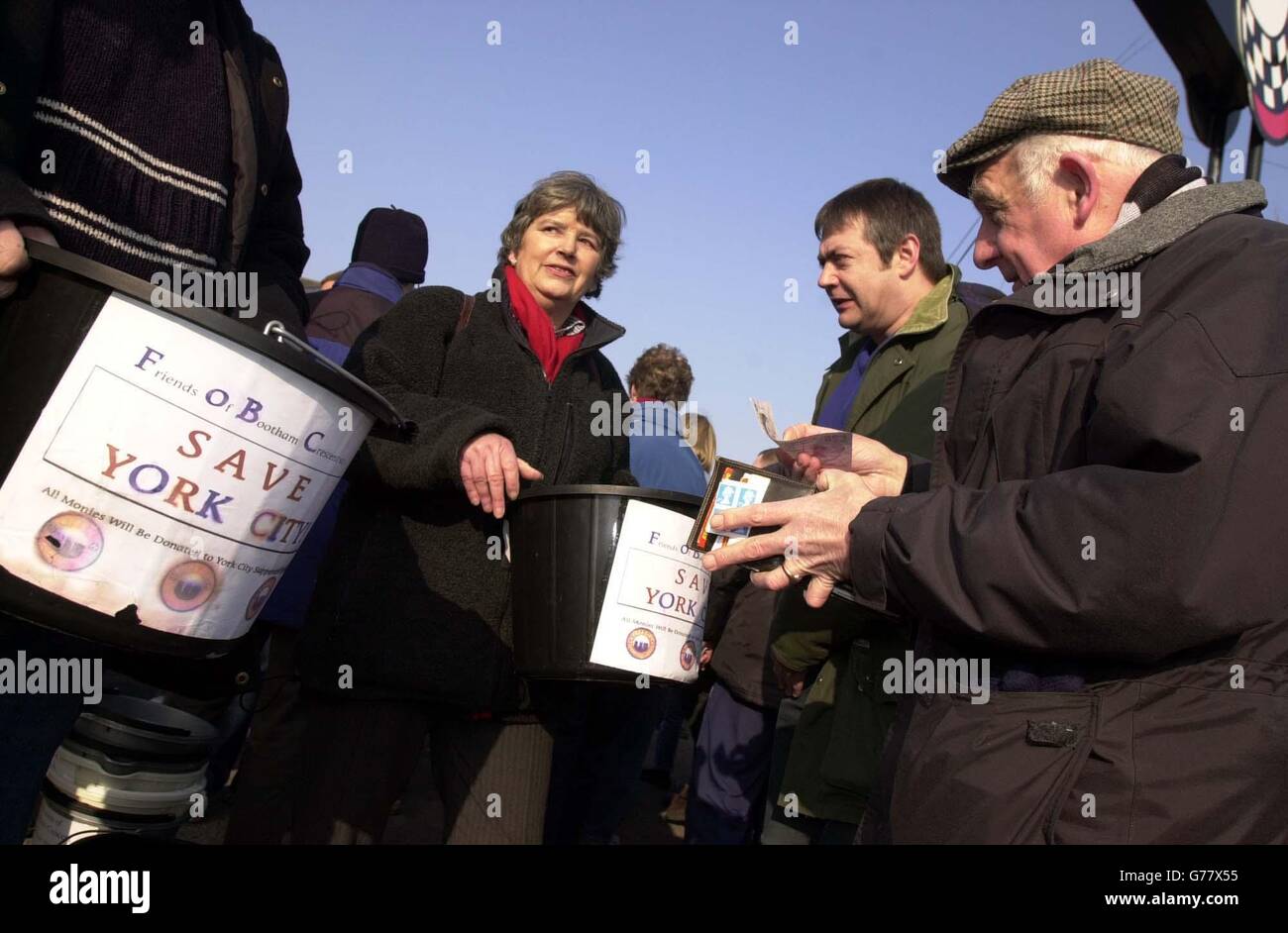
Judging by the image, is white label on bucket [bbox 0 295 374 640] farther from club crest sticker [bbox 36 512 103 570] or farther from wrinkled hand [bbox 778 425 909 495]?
wrinkled hand [bbox 778 425 909 495]

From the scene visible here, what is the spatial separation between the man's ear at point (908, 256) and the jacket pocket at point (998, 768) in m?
1.91

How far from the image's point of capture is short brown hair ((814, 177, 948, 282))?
3156 millimetres

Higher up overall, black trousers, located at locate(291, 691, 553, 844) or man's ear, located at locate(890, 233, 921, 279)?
man's ear, located at locate(890, 233, 921, 279)

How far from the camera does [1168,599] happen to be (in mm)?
1293

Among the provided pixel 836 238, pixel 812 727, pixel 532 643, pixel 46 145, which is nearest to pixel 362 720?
pixel 532 643

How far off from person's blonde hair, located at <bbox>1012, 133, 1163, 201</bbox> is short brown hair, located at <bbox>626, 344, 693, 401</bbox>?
135 inches

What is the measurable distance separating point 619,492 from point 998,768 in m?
1.06

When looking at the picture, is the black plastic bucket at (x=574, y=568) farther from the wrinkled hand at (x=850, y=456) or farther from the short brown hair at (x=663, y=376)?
the short brown hair at (x=663, y=376)

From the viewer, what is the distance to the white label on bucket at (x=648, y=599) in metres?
2.21

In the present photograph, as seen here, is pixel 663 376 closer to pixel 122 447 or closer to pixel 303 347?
pixel 303 347

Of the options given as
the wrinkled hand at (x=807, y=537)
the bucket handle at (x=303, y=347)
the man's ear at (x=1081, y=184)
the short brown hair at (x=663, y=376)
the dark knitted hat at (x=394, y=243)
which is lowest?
the wrinkled hand at (x=807, y=537)

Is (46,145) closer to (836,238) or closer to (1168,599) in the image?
(1168,599)

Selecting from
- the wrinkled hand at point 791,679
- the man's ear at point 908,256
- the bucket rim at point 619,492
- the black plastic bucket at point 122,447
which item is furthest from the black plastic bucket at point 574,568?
the man's ear at point 908,256

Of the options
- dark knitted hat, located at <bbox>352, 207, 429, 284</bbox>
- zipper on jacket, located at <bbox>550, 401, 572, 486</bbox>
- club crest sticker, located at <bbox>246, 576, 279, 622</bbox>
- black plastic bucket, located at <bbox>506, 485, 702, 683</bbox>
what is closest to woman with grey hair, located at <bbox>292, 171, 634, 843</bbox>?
zipper on jacket, located at <bbox>550, 401, 572, 486</bbox>
